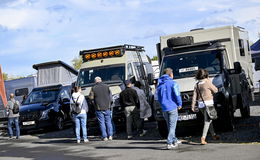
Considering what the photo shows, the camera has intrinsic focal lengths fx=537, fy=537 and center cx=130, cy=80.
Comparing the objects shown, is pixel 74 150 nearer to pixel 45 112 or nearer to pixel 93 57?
pixel 93 57

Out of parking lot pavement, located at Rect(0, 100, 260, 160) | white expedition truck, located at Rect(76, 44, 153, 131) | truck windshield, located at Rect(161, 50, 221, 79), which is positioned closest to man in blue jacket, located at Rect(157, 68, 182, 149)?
parking lot pavement, located at Rect(0, 100, 260, 160)

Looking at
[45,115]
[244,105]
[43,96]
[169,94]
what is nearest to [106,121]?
[169,94]

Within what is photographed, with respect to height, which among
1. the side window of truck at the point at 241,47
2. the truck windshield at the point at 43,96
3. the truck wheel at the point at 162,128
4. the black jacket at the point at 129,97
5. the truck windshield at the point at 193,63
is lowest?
the truck wheel at the point at 162,128

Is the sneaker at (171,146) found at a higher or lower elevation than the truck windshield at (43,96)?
lower

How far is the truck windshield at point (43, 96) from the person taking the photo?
2355 centimetres

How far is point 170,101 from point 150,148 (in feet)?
4.99

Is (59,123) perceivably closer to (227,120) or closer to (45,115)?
(45,115)

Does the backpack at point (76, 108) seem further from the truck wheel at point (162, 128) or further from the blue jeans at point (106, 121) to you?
the truck wheel at point (162, 128)

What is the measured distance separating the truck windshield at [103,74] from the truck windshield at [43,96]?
13.9 feet

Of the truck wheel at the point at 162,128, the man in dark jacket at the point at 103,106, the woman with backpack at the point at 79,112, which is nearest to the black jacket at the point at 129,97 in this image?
the man in dark jacket at the point at 103,106

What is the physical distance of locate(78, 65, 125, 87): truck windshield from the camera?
19.0 meters

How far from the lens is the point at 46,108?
885 inches

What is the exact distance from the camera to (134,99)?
1616 cm

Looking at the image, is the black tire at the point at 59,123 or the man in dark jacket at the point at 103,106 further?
the black tire at the point at 59,123
